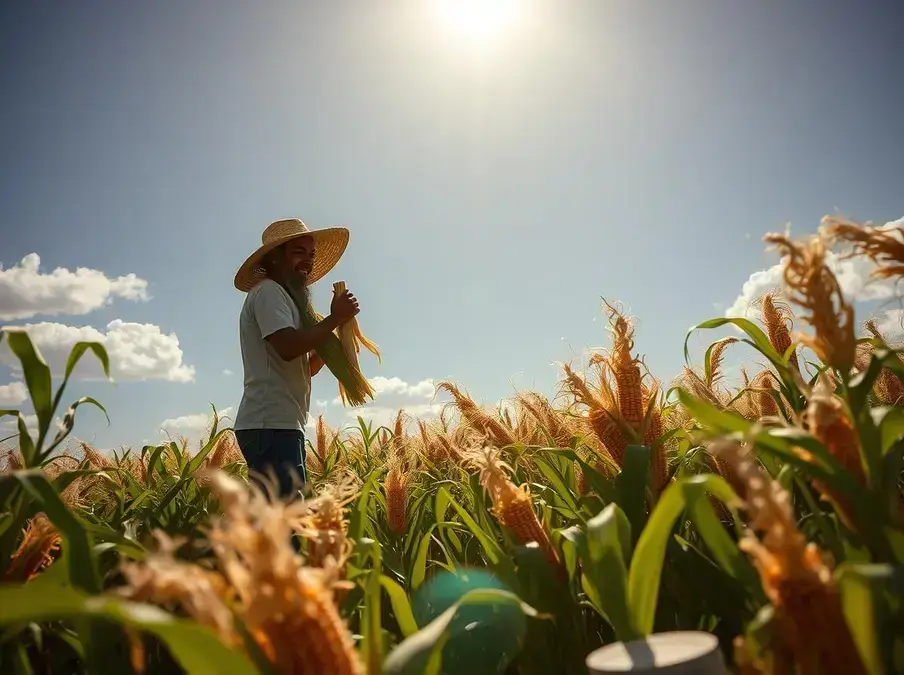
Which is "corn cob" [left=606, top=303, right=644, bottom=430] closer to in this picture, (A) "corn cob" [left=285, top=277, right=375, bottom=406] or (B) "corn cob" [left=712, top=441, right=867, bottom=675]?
(B) "corn cob" [left=712, top=441, right=867, bottom=675]

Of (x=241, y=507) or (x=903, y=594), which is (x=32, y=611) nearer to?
(x=241, y=507)

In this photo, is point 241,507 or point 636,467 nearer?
point 241,507

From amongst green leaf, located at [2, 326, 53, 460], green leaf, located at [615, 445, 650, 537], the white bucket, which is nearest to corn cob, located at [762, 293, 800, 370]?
green leaf, located at [615, 445, 650, 537]

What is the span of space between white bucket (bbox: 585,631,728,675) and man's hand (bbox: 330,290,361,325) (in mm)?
2777

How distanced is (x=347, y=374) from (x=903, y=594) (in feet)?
10.5

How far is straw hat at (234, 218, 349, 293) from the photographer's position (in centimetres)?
360

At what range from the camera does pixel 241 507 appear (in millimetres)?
483

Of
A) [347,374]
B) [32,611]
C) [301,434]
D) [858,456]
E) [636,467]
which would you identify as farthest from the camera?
[347,374]

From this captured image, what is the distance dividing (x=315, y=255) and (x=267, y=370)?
1.44 meters

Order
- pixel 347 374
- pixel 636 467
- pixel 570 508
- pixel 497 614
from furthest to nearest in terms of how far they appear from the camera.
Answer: pixel 347 374
pixel 570 508
pixel 636 467
pixel 497 614

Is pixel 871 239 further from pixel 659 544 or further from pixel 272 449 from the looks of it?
pixel 272 449

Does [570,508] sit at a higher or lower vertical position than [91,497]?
lower

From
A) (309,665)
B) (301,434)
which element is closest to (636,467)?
(309,665)

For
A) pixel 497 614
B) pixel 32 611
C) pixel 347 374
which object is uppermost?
pixel 347 374
